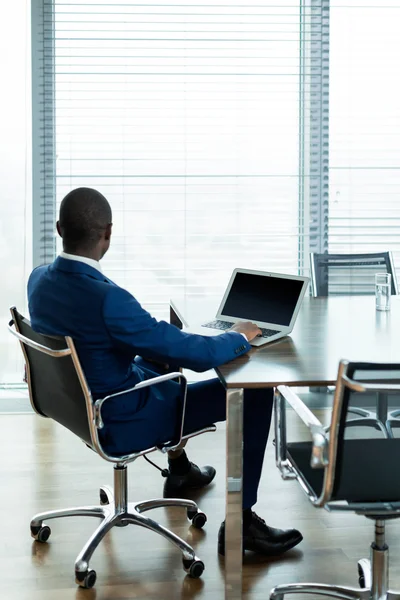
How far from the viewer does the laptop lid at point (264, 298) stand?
3148mm

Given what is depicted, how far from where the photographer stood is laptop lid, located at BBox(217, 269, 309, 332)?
3148 millimetres

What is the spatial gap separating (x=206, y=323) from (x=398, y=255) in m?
2.23

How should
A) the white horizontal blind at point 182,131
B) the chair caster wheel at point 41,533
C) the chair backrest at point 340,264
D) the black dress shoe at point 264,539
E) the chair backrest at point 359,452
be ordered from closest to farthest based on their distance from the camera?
the chair backrest at point 359,452 → the black dress shoe at point 264,539 → the chair caster wheel at point 41,533 → the chair backrest at point 340,264 → the white horizontal blind at point 182,131

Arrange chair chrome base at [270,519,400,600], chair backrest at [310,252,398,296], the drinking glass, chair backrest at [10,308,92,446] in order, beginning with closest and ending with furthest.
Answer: chair chrome base at [270,519,400,600] < chair backrest at [10,308,92,446] < the drinking glass < chair backrest at [310,252,398,296]

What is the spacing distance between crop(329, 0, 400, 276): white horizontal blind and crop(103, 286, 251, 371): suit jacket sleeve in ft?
8.38

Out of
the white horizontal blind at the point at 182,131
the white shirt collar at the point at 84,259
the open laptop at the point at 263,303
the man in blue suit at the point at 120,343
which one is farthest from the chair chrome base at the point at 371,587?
the white horizontal blind at the point at 182,131

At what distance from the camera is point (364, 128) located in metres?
5.03

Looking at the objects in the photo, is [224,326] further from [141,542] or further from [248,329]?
[141,542]

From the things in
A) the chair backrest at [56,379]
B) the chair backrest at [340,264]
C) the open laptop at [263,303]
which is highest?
the chair backrest at [340,264]

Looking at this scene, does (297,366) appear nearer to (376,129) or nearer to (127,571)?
(127,571)

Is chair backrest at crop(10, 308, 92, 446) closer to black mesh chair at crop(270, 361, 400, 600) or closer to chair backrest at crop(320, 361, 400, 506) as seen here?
black mesh chair at crop(270, 361, 400, 600)

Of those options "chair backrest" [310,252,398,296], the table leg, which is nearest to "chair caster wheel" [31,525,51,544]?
the table leg

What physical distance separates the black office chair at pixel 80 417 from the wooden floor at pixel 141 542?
0.06m

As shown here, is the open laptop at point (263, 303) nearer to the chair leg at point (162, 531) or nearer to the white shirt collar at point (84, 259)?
the white shirt collar at point (84, 259)
